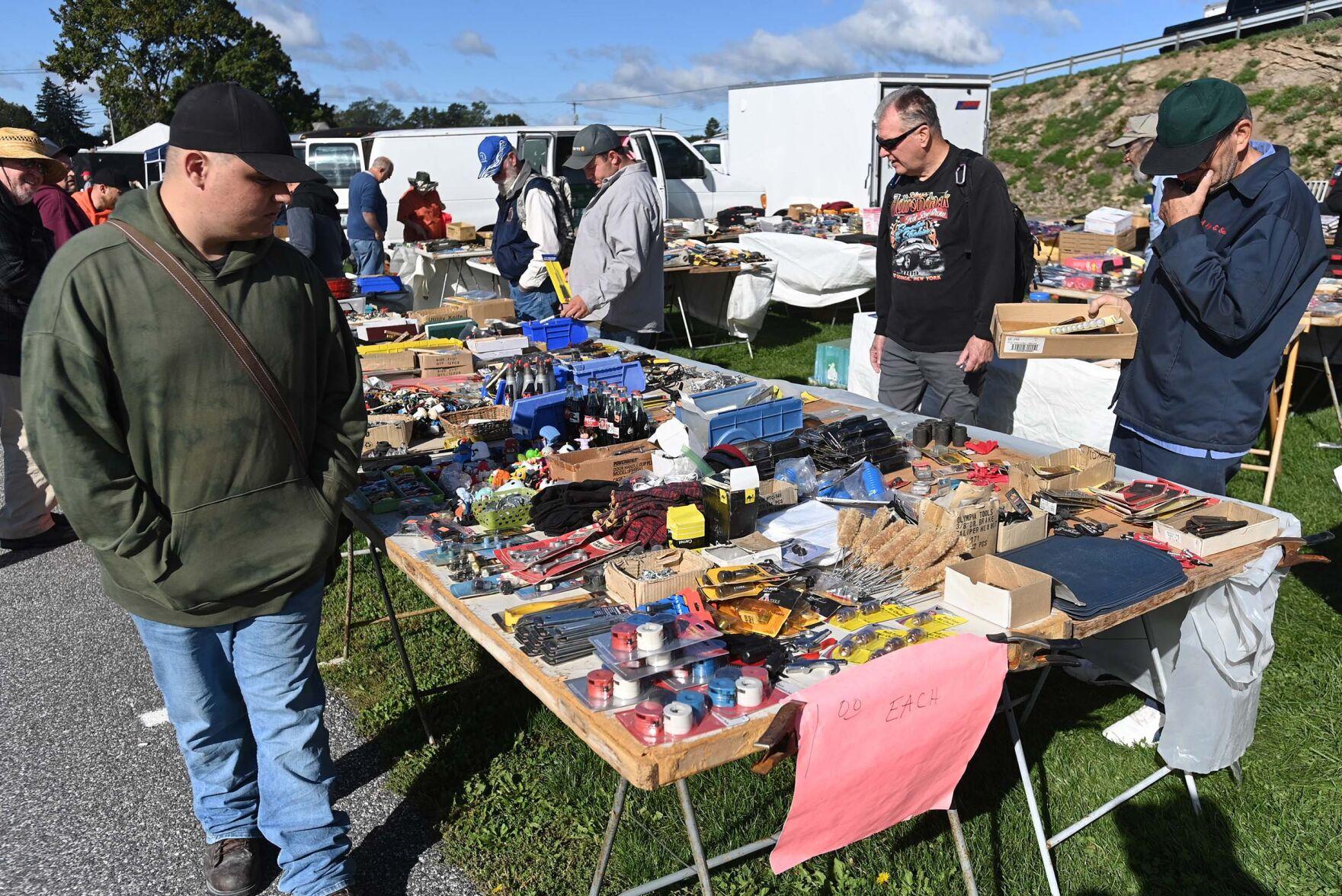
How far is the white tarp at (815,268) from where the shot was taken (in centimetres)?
962

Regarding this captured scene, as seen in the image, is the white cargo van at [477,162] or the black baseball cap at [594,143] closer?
the black baseball cap at [594,143]

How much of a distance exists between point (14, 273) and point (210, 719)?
349 centimetres

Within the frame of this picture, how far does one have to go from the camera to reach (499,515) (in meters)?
2.66

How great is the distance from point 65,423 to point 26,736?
2.21m

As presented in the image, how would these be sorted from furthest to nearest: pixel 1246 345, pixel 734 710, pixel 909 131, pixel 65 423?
pixel 909 131 → pixel 1246 345 → pixel 65 423 → pixel 734 710

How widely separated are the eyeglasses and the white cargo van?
8907mm

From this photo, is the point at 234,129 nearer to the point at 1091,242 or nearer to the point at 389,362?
the point at 389,362

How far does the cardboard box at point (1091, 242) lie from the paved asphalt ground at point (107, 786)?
7.31 m

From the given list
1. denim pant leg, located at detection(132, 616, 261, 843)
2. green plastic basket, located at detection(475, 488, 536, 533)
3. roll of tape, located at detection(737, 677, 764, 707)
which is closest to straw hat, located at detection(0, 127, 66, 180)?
denim pant leg, located at detection(132, 616, 261, 843)

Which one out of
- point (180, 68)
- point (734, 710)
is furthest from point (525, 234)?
point (180, 68)

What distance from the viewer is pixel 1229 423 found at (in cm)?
287

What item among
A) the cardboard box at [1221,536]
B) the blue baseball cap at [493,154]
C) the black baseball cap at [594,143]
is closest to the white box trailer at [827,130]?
the blue baseball cap at [493,154]

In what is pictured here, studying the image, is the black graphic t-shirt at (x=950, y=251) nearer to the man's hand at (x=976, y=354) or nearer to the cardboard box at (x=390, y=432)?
the man's hand at (x=976, y=354)

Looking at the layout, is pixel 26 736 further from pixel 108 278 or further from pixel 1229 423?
pixel 1229 423
